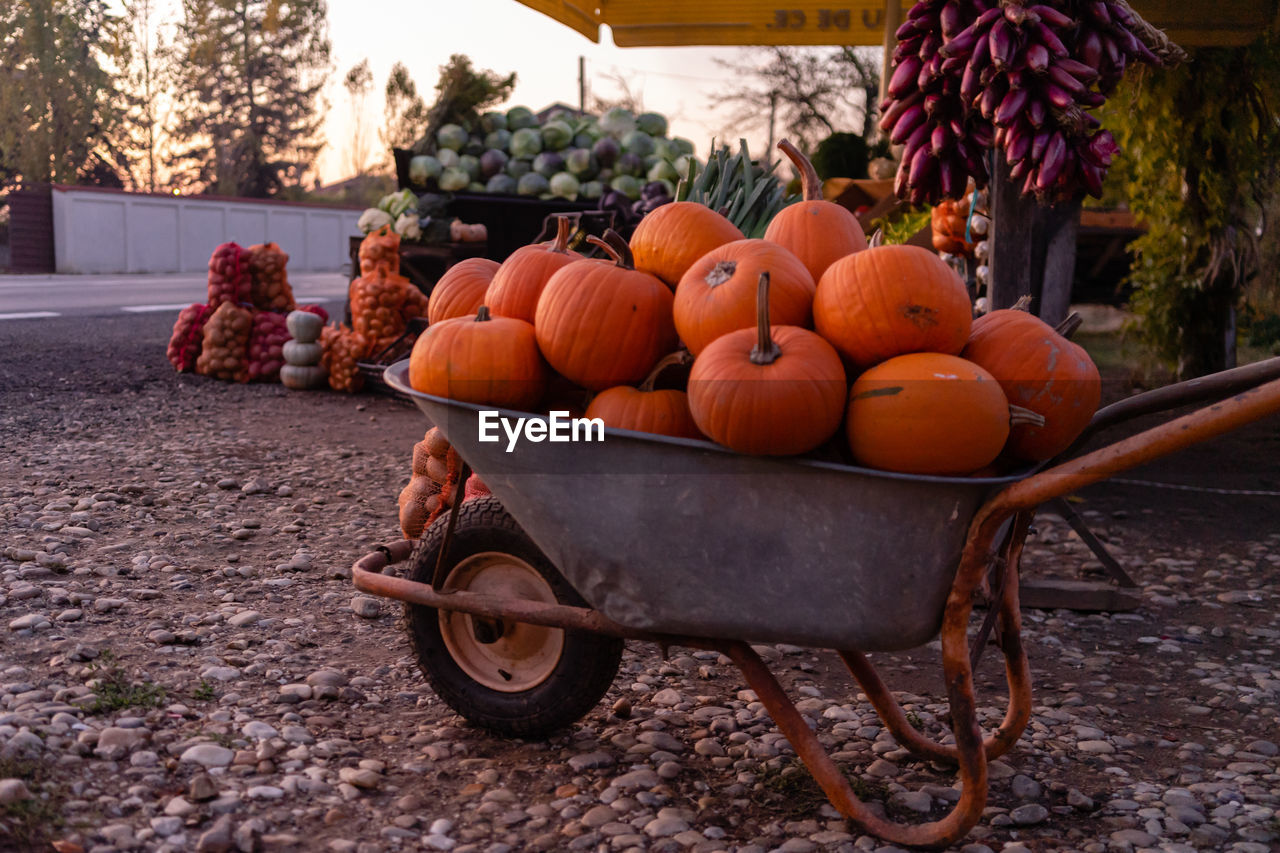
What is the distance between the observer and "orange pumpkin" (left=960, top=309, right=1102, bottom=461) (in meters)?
2.04

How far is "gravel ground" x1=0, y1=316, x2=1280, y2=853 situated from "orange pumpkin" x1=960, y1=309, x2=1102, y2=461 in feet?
2.80

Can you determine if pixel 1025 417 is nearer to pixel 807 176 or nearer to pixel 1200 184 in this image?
pixel 807 176

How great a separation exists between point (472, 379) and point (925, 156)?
1812mm

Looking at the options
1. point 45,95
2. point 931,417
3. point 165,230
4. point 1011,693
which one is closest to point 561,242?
point 931,417

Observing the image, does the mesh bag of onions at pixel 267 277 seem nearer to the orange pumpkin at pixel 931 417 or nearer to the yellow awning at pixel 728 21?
the yellow awning at pixel 728 21

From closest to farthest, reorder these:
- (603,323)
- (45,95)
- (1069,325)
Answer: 1. (603,323)
2. (1069,325)
3. (45,95)

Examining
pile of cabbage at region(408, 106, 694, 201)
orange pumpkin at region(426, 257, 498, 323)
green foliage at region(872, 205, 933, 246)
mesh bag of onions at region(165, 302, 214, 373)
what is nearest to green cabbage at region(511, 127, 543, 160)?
pile of cabbage at region(408, 106, 694, 201)

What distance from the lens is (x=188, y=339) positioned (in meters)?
8.55

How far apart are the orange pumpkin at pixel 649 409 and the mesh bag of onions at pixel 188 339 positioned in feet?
23.7

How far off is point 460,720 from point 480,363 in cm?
102

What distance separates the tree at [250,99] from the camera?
128 ft

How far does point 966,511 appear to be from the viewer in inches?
76.4

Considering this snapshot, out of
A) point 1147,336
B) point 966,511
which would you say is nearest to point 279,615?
point 966,511

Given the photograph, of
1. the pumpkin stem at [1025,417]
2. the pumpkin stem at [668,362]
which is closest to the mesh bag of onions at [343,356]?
the pumpkin stem at [668,362]
